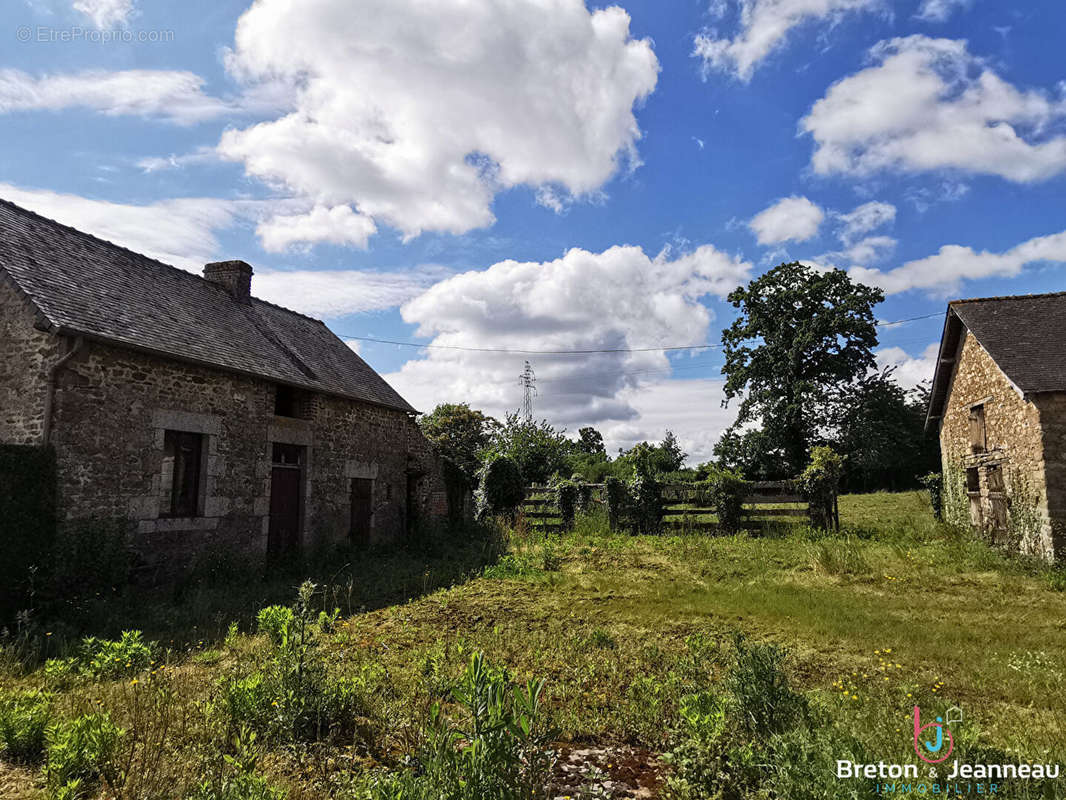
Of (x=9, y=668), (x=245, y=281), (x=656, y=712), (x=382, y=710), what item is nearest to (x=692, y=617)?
(x=656, y=712)

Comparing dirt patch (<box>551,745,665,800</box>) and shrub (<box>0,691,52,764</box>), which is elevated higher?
shrub (<box>0,691,52,764</box>)

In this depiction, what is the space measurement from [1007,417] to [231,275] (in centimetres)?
1901

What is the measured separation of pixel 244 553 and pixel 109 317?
496cm

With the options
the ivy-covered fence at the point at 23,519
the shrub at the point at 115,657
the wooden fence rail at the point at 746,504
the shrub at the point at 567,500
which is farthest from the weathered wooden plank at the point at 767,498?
the ivy-covered fence at the point at 23,519

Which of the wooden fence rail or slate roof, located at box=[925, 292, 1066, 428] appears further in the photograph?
the wooden fence rail

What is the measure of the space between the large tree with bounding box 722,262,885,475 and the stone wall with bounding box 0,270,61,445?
27.0m

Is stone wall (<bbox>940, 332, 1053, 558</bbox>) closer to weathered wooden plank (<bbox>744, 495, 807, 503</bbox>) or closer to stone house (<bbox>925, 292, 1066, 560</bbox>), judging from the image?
stone house (<bbox>925, 292, 1066, 560</bbox>)

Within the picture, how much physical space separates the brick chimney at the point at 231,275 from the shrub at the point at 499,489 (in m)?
8.78

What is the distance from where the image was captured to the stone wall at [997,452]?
40.9ft

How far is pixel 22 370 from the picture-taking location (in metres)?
9.30

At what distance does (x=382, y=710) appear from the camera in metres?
5.14

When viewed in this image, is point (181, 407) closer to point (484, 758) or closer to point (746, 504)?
point (484, 758)

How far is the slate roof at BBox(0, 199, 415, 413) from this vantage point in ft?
32.3

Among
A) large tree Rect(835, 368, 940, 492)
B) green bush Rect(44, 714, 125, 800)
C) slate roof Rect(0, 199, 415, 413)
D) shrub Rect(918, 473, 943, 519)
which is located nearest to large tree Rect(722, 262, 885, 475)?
large tree Rect(835, 368, 940, 492)
